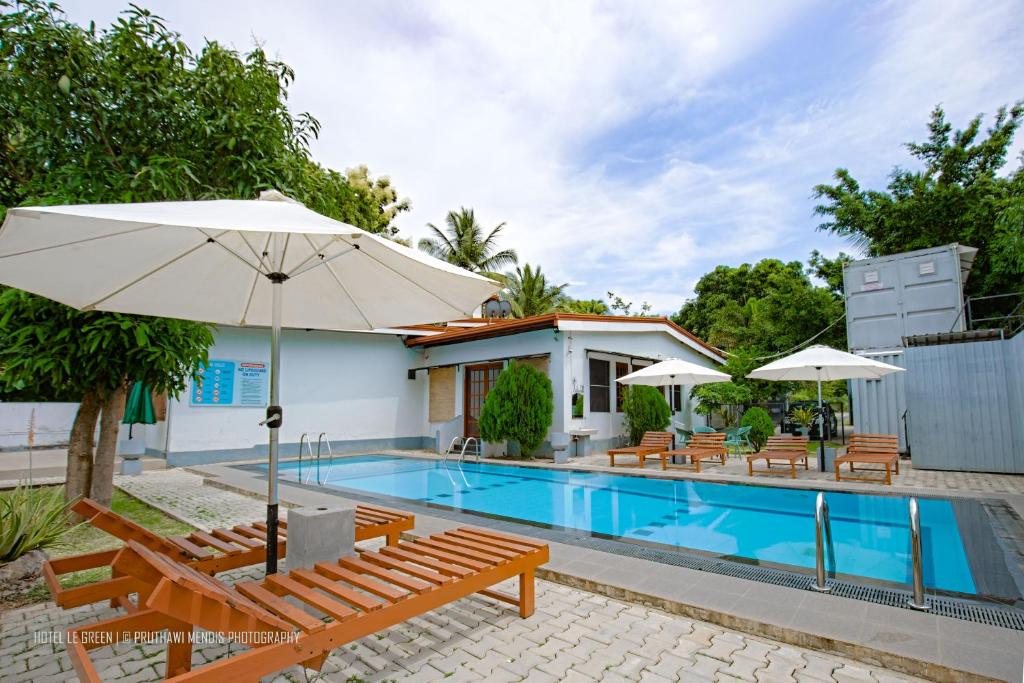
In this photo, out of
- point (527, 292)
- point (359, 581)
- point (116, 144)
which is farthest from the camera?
point (527, 292)

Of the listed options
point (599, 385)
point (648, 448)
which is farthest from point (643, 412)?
point (648, 448)

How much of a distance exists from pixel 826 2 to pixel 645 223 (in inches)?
685

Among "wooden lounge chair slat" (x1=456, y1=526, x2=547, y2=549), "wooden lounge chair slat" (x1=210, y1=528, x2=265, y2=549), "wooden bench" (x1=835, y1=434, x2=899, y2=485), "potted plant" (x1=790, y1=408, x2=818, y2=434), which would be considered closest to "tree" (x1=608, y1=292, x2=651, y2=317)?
"potted plant" (x1=790, y1=408, x2=818, y2=434)

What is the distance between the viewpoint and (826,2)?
31.6 feet

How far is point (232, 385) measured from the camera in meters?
14.4

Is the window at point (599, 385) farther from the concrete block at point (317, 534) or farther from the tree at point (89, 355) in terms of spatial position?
the concrete block at point (317, 534)

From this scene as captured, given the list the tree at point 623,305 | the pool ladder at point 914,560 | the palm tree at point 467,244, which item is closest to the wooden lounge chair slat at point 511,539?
the pool ladder at point 914,560

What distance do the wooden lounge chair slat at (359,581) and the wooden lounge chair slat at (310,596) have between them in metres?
0.14

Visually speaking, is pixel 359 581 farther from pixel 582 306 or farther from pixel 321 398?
pixel 582 306

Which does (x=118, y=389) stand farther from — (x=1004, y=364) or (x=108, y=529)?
(x=1004, y=364)

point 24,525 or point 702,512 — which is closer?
point 24,525

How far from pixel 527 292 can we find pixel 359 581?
2835cm

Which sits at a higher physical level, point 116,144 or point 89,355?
point 116,144

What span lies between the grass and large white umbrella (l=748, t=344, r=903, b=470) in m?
11.1
